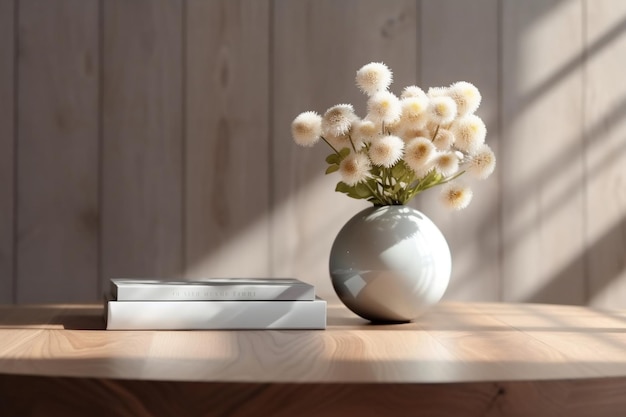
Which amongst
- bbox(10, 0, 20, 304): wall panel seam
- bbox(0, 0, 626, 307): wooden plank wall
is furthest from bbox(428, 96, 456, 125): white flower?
bbox(10, 0, 20, 304): wall panel seam

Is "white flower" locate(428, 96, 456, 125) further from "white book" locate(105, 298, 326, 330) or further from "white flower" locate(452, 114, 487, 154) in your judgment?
"white book" locate(105, 298, 326, 330)

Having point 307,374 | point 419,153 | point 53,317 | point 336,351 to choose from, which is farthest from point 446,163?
point 53,317

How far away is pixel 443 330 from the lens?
1.14 metres

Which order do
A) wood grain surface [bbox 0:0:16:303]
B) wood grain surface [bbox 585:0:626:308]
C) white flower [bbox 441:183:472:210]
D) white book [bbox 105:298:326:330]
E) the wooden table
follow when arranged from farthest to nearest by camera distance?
wood grain surface [bbox 585:0:626:308] → wood grain surface [bbox 0:0:16:303] → white flower [bbox 441:183:472:210] → white book [bbox 105:298:326:330] → the wooden table

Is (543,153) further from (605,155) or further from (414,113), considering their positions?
(414,113)

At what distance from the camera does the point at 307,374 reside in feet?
2.51

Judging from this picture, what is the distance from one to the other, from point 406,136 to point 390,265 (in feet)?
0.60

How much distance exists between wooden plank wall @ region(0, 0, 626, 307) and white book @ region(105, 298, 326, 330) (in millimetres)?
812

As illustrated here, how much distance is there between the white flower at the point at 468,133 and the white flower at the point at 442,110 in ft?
0.08

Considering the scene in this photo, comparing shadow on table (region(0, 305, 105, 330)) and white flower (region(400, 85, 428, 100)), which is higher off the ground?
white flower (region(400, 85, 428, 100))

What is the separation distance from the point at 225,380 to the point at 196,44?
4.41 ft

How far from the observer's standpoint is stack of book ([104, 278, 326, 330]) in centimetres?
111

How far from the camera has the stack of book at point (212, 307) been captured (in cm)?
111

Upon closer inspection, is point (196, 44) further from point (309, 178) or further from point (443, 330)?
point (443, 330)
